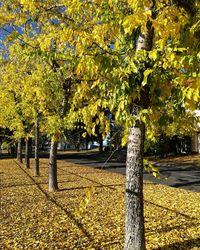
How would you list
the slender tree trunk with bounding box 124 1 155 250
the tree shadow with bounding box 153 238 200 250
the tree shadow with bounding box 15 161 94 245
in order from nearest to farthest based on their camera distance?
1. the slender tree trunk with bounding box 124 1 155 250
2. the tree shadow with bounding box 153 238 200 250
3. the tree shadow with bounding box 15 161 94 245

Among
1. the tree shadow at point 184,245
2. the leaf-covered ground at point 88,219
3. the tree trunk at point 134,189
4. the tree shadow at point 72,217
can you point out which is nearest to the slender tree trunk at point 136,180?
the tree trunk at point 134,189

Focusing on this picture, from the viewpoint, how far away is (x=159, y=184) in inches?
543

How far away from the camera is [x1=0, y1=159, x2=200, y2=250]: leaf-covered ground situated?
236 inches

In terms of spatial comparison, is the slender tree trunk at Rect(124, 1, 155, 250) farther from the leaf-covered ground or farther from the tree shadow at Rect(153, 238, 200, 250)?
the tree shadow at Rect(153, 238, 200, 250)

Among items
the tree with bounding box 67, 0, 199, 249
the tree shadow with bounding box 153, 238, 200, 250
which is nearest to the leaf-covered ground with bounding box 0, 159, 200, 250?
the tree shadow with bounding box 153, 238, 200, 250

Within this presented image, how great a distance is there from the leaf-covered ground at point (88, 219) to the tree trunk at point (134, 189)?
79 cm

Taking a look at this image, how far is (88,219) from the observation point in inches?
299

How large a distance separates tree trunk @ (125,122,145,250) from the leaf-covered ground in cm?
79

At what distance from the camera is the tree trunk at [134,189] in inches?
187

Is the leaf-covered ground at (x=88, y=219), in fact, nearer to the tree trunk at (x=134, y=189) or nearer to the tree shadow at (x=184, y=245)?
the tree shadow at (x=184, y=245)

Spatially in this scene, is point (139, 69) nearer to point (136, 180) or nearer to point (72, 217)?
point (136, 180)

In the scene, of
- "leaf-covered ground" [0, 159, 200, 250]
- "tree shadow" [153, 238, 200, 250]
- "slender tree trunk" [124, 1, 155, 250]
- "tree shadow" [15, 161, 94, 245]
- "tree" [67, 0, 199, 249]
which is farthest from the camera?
"tree shadow" [15, 161, 94, 245]

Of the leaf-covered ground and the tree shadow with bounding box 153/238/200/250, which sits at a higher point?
the leaf-covered ground

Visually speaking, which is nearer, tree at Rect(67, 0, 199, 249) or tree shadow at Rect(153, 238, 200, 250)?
tree at Rect(67, 0, 199, 249)
